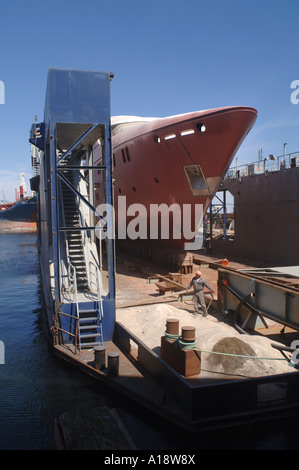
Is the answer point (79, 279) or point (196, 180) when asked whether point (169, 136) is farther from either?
point (79, 279)

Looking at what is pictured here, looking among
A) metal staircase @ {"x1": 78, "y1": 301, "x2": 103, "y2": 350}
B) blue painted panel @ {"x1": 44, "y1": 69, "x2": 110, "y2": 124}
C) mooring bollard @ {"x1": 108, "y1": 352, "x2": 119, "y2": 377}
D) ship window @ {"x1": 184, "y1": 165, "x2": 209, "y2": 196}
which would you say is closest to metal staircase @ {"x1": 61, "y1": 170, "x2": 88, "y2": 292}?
metal staircase @ {"x1": 78, "y1": 301, "x2": 103, "y2": 350}

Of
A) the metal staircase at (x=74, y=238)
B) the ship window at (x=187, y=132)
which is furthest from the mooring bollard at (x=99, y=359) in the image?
the ship window at (x=187, y=132)

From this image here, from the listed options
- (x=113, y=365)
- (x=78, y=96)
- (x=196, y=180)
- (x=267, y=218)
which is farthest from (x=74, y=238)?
(x=267, y=218)

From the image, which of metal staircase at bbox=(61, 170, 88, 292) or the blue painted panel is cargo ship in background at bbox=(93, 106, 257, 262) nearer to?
metal staircase at bbox=(61, 170, 88, 292)

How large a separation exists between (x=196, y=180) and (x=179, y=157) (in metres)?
1.28

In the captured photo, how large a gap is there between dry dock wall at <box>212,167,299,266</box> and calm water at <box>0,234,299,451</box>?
45.5 feet

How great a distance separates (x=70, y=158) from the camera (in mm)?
15086

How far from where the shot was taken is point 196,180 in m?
16.3

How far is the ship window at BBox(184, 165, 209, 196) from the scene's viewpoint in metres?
16.1

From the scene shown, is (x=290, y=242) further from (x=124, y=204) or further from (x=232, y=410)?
(x=232, y=410)

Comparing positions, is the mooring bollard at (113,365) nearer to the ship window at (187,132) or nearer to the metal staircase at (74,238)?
the metal staircase at (74,238)
